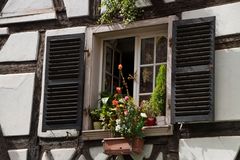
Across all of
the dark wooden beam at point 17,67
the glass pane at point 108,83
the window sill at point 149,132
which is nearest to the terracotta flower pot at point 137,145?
the window sill at point 149,132

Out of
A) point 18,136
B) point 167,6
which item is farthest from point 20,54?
point 167,6

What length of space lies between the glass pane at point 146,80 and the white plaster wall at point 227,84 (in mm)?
898

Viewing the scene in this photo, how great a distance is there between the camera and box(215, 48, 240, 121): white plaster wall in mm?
7410

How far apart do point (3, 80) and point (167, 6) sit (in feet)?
7.10

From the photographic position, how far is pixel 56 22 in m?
8.73

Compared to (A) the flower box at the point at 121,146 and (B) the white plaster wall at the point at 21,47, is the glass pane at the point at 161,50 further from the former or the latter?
(B) the white plaster wall at the point at 21,47

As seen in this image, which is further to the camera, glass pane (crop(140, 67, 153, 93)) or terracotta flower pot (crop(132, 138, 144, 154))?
glass pane (crop(140, 67, 153, 93))

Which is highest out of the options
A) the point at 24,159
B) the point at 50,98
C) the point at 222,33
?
the point at 222,33

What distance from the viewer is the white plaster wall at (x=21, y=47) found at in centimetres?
874

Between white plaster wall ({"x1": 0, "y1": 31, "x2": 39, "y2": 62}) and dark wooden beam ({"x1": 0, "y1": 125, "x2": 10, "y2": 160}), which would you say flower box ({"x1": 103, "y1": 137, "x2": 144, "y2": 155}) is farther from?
white plaster wall ({"x1": 0, "y1": 31, "x2": 39, "y2": 62})

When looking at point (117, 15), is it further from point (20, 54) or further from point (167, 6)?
point (20, 54)

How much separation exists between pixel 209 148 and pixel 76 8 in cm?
241

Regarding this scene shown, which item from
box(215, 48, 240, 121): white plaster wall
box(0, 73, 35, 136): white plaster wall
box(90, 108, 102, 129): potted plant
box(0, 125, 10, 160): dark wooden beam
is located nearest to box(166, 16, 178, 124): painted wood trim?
box(215, 48, 240, 121): white plaster wall

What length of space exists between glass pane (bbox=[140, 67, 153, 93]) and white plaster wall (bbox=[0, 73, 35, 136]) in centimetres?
130
